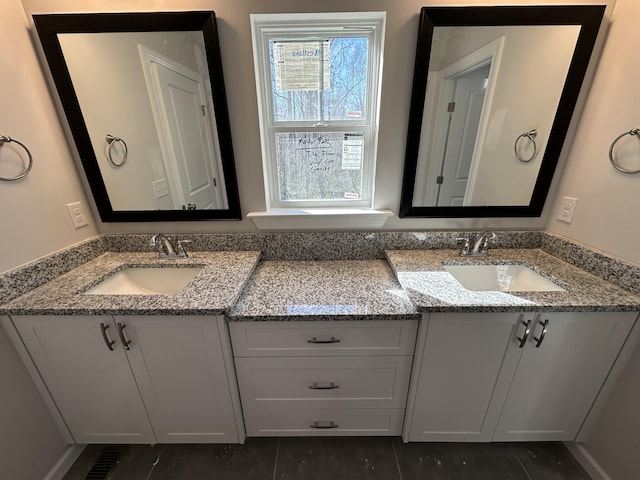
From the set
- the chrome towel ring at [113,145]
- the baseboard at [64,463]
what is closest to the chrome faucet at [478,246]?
the chrome towel ring at [113,145]

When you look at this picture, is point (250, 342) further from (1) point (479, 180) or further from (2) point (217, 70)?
(1) point (479, 180)

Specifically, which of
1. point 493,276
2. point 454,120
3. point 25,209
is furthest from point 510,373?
point 25,209

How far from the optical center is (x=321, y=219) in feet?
4.33

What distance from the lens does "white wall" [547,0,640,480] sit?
3.22 feet

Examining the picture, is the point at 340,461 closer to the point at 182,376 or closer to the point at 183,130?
the point at 182,376

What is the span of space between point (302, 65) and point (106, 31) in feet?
2.73

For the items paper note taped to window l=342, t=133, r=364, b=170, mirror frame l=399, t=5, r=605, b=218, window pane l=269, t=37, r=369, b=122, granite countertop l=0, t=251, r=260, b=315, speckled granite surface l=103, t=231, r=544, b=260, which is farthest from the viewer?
speckled granite surface l=103, t=231, r=544, b=260

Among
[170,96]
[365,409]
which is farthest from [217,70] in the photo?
[365,409]

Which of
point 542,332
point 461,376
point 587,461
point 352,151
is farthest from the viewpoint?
point 352,151

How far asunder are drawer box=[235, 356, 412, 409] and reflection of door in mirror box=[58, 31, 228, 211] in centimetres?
83

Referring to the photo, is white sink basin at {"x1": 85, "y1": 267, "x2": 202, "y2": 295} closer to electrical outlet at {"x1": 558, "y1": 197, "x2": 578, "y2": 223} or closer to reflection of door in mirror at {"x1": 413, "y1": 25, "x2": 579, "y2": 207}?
reflection of door in mirror at {"x1": 413, "y1": 25, "x2": 579, "y2": 207}

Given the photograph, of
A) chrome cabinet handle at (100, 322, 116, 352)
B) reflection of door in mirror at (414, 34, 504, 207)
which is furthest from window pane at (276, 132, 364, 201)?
chrome cabinet handle at (100, 322, 116, 352)

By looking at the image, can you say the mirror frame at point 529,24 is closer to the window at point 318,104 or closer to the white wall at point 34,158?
the window at point 318,104

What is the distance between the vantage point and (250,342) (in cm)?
102
